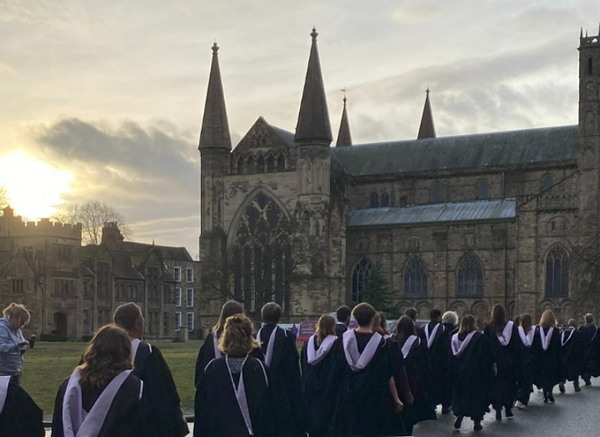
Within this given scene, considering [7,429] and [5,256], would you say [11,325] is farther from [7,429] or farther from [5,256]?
[5,256]

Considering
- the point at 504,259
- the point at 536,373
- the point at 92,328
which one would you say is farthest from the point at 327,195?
the point at 536,373

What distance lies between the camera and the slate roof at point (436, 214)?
3004 inches

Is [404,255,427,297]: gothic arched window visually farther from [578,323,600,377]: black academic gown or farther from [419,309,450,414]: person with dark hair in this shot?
[419,309,450,414]: person with dark hair

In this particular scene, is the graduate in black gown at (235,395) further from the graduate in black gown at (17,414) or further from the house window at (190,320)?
the house window at (190,320)

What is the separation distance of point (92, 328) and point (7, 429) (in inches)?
2900

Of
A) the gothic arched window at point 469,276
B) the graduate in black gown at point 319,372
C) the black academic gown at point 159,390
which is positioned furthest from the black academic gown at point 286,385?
the gothic arched window at point 469,276

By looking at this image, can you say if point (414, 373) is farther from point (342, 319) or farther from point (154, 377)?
point (154, 377)

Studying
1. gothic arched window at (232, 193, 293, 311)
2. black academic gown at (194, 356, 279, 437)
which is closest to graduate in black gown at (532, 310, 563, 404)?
black academic gown at (194, 356, 279, 437)

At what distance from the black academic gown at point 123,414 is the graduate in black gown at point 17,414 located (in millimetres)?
179

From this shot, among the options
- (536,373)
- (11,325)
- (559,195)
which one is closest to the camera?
(11,325)

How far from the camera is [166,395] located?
30.9 ft

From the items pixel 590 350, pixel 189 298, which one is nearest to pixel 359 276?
pixel 189 298

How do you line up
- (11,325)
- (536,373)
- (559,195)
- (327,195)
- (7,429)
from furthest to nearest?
(327,195), (559,195), (536,373), (11,325), (7,429)

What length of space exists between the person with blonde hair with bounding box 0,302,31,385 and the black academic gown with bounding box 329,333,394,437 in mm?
4303
